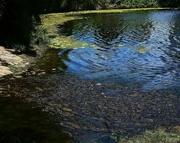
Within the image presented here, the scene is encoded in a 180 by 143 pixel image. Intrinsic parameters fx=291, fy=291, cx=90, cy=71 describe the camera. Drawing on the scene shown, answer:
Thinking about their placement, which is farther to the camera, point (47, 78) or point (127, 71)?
point (127, 71)

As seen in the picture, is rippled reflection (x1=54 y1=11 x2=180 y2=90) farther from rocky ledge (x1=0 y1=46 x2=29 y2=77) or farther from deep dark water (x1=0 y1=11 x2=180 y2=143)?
rocky ledge (x1=0 y1=46 x2=29 y2=77)

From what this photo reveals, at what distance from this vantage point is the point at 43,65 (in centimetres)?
1149

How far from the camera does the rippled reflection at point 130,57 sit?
32.1 feet

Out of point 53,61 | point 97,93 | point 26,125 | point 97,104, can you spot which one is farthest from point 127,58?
point 26,125

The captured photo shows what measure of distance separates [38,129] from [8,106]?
5.35 ft

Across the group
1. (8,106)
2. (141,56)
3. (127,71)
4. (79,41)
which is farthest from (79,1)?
(8,106)

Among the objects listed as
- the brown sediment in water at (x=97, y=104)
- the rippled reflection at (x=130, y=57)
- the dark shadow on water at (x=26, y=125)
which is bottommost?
the rippled reflection at (x=130, y=57)

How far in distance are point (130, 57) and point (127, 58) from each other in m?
0.24

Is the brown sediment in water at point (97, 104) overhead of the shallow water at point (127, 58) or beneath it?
overhead

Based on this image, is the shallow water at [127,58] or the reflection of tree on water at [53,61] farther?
the reflection of tree on water at [53,61]

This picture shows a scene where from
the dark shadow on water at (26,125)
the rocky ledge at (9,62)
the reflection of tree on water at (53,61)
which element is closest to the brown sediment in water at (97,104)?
the dark shadow on water at (26,125)

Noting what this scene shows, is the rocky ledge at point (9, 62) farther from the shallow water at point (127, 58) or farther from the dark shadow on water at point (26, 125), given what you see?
the dark shadow on water at point (26, 125)

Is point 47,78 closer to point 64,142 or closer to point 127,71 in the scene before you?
point 127,71

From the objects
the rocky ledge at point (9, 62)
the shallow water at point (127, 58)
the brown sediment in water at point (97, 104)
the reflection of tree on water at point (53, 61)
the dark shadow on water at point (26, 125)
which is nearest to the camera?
the dark shadow on water at point (26, 125)
